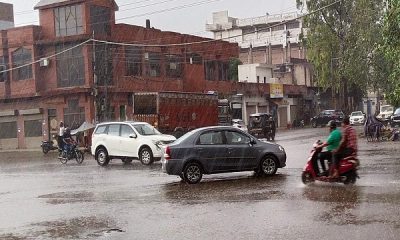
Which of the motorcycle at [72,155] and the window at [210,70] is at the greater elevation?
the window at [210,70]

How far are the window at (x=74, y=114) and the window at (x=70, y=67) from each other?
1.42 m

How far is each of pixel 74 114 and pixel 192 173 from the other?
91.3 feet

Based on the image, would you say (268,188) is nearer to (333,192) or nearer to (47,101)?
(333,192)

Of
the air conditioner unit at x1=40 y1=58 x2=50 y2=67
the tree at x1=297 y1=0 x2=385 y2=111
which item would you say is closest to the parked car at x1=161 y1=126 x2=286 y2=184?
the tree at x1=297 y1=0 x2=385 y2=111

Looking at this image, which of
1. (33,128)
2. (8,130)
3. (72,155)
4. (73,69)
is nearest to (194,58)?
(73,69)

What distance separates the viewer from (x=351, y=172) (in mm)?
12812

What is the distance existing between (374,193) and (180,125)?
2133cm

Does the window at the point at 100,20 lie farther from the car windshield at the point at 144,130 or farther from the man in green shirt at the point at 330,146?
the man in green shirt at the point at 330,146

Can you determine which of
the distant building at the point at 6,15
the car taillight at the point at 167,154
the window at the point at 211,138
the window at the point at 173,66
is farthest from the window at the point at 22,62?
the window at the point at 211,138

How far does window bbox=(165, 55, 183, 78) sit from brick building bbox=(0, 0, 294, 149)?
84 millimetres

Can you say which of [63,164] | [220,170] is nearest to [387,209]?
[220,170]

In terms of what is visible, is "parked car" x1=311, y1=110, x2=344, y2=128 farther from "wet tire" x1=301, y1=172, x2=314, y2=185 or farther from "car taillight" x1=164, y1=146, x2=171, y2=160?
"wet tire" x1=301, y1=172, x2=314, y2=185

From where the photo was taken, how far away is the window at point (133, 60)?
41.9 meters

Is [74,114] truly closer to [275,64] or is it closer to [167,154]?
[167,154]
